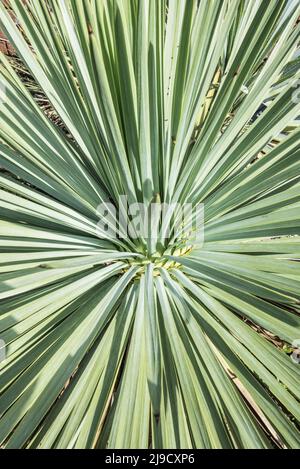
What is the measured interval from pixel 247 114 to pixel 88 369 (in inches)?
30.3

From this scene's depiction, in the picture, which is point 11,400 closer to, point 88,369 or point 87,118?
point 88,369

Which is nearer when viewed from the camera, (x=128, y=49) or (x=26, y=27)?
(x=128, y=49)

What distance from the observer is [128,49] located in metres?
0.71

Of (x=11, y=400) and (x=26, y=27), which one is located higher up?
(x=26, y=27)

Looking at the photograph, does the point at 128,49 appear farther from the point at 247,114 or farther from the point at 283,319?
the point at 283,319

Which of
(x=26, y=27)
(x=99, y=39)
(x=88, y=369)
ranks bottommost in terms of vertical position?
(x=88, y=369)

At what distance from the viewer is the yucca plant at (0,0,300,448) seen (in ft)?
2.11

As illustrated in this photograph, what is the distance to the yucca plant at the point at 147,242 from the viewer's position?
643 mm

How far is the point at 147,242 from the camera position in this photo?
0.90m
